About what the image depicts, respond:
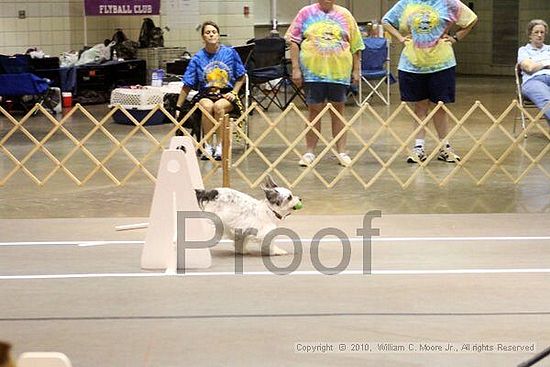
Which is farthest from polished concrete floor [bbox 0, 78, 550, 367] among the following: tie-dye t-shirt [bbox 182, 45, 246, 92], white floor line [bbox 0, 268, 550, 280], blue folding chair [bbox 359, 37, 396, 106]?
blue folding chair [bbox 359, 37, 396, 106]

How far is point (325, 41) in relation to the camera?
8.23 m

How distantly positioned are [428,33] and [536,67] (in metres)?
1.33

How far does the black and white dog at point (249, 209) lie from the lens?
5.24 metres

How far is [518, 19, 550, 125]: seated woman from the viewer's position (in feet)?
28.9

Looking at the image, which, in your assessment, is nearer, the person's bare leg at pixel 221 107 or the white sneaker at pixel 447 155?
the white sneaker at pixel 447 155

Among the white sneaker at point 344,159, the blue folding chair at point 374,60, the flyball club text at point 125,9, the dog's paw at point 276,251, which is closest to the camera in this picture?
the dog's paw at point 276,251

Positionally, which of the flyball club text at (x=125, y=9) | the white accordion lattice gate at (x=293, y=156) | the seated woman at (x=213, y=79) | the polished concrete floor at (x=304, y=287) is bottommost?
the polished concrete floor at (x=304, y=287)

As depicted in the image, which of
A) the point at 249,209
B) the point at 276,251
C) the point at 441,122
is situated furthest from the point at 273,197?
the point at 441,122

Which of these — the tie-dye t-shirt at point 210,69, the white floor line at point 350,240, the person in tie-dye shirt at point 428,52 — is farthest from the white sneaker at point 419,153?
the white floor line at point 350,240

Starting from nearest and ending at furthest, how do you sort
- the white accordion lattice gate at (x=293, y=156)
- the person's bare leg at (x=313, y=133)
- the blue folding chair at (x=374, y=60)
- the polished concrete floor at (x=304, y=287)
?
the polished concrete floor at (x=304, y=287)
the white accordion lattice gate at (x=293, y=156)
the person's bare leg at (x=313, y=133)
the blue folding chair at (x=374, y=60)

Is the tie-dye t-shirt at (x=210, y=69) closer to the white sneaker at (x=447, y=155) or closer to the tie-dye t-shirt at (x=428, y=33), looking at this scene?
the tie-dye t-shirt at (x=428, y=33)

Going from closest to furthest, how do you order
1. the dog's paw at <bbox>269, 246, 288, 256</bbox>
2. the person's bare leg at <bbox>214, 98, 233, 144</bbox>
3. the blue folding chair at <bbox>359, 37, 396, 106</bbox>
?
1. the dog's paw at <bbox>269, 246, 288, 256</bbox>
2. the person's bare leg at <bbox>214, 98, 233, 144</bbox>
3. the blue folding chair at <bbox>359, 37, 396, 106</bbox>

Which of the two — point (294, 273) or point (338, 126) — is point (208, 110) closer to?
point (338, 126)

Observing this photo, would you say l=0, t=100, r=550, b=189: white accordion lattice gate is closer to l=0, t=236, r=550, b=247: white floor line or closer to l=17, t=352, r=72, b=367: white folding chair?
l=0, t=236, r=550, b=247: white floor line
